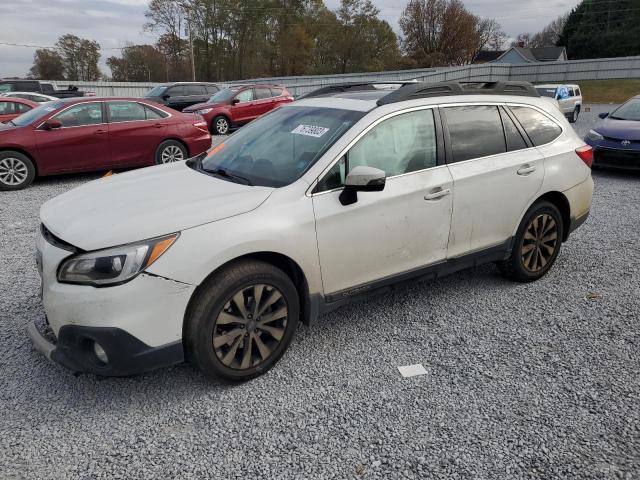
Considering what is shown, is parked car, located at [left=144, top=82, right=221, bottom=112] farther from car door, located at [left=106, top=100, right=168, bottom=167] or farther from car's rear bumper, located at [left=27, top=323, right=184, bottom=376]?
car's rear bumper, located at [left=27, top=323, right=184, bottom=376]

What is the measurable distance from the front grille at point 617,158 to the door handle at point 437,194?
745 cm

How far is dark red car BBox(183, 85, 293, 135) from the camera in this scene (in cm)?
1644

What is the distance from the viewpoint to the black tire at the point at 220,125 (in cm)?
1644

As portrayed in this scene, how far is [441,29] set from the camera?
6969 centimetres

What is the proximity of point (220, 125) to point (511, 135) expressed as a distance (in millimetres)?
13575

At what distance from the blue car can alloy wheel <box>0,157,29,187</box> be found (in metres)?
10.4

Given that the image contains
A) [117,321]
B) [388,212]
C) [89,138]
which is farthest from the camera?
[89,138]

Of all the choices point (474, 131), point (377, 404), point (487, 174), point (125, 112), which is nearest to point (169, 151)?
point (125, 112)

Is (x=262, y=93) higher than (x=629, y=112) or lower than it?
higher

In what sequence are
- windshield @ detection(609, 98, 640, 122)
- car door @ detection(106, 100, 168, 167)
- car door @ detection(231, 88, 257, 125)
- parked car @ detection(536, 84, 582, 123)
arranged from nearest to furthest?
car door @ detection(106, 100, 168, 167) < windshield @ detection(609, 98, 640, 122) < car door @ detection(231, 88, 257, 125) < parked car @ detection(536, 84, 582, 123)

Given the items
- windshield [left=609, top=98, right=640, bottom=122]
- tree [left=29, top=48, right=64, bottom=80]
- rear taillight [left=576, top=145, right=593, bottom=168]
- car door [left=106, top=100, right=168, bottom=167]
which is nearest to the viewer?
rear taillight [left=576, top=145, right=593, bottom=168]

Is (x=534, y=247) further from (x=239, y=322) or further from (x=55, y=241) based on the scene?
(x=55, y=241)

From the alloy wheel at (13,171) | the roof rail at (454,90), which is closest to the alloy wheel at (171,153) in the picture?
the alloy wheel at (13,171)

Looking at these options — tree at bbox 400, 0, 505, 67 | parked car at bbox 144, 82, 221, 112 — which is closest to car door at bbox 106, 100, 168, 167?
parked car at bbox 144, 82, 221, 112
